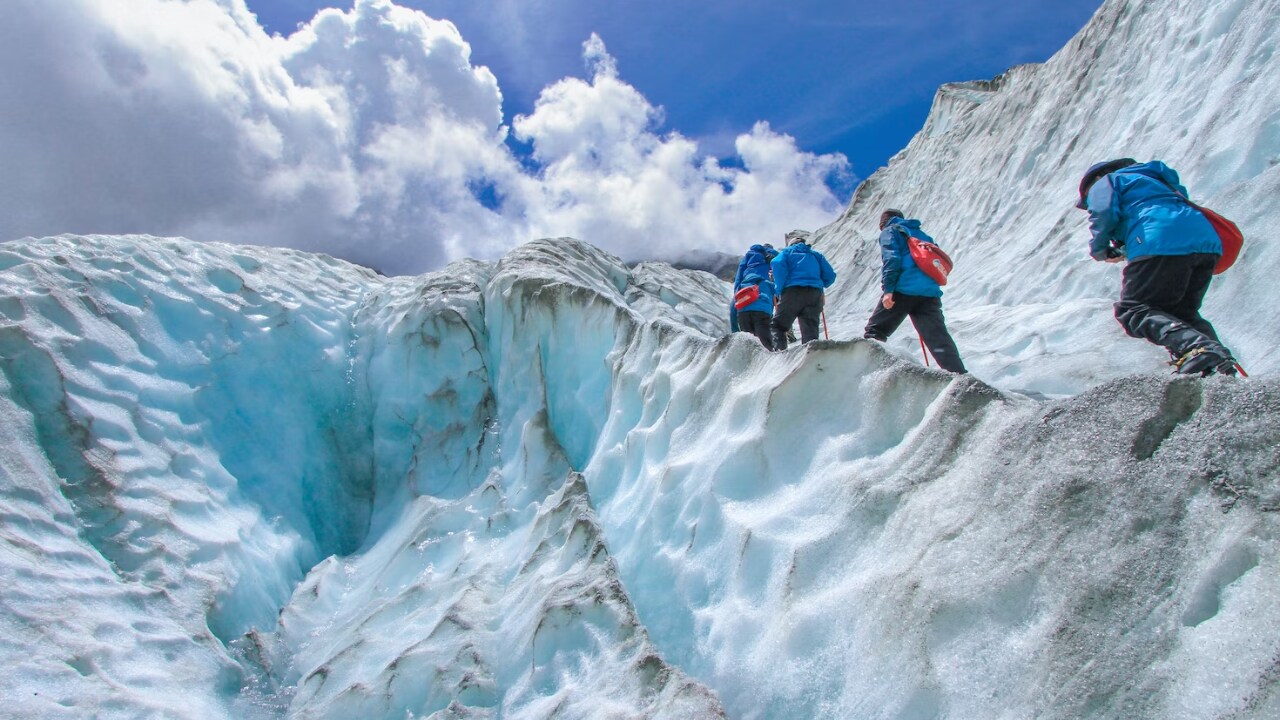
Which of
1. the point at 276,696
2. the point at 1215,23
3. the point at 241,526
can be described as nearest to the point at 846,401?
the point at 276,696

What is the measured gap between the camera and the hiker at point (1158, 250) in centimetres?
331

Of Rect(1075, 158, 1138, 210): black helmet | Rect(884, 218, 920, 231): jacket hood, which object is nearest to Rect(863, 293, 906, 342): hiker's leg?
Rect(884, 218, 920, 231): jacket hood

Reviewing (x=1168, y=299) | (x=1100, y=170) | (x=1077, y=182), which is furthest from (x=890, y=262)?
(x=1077, y=182)

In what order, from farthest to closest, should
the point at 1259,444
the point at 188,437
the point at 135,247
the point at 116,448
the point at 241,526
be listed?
the point at 135,247 < the point at 188,437 < the point at 241,526 < the point at 116,448 < the point at 1259,444

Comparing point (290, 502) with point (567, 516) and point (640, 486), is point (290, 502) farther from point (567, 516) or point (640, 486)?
point (640, 486)

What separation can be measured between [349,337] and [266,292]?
90 centimetres

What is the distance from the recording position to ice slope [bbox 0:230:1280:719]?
1770mm

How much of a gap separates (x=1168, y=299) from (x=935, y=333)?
145cm

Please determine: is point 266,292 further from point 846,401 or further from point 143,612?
point 846,401

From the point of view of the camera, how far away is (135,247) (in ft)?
21.5

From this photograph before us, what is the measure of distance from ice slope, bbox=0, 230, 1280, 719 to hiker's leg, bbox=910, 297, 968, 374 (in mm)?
1505

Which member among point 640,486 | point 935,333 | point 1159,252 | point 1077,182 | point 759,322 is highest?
point 1077,182

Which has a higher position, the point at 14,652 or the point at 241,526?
the point at 241,526

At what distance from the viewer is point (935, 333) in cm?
477
